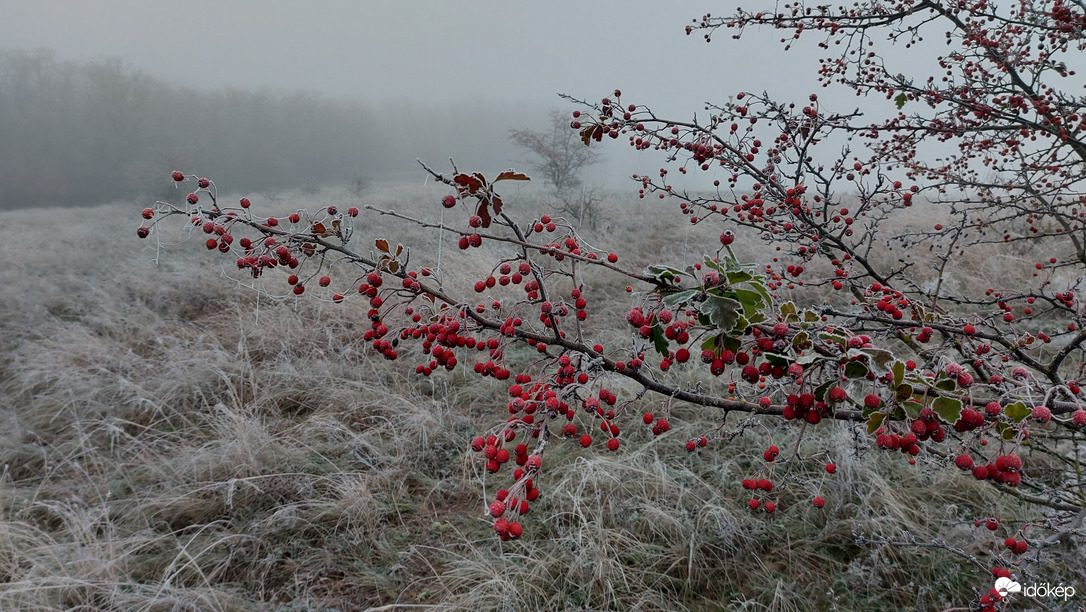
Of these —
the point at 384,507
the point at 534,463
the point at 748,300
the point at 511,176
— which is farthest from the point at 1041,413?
the point at 384,507

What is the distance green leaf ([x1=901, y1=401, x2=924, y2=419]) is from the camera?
2.45 ft

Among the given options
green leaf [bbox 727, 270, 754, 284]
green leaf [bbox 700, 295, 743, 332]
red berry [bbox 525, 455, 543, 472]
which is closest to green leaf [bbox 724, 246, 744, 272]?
green leaf [bbox 727, 270, 754, 284]

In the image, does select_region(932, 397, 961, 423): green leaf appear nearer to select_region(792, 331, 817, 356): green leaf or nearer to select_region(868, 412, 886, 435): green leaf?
select_region(868, 412, 886, 435): green leaf

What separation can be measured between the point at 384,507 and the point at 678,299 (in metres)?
2.46

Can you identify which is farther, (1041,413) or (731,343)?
(731,343)

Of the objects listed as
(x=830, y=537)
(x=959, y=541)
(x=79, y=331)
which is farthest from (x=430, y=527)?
(x=79, y=331)

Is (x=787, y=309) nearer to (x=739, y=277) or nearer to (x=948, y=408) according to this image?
(x=739, y=277)

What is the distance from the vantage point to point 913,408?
751 mm

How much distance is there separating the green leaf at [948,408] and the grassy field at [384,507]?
1.83 ft

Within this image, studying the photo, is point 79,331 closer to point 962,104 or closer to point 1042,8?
point 962,104

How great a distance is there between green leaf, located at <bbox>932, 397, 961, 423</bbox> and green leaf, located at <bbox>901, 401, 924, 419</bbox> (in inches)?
1.5

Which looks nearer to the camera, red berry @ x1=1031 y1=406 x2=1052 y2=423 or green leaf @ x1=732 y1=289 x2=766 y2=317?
red berry @ x1=1031 y1=406 x2=1052 y2=423

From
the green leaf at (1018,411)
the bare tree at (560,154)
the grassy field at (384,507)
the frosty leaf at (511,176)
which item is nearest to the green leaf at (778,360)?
the green leaf at (1018,411)

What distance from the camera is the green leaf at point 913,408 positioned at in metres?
0.75
